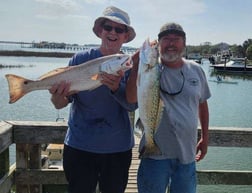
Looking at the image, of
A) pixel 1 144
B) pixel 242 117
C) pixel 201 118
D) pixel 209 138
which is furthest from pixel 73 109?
pixel 242 117

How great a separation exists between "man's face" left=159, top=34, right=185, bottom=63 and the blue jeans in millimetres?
877

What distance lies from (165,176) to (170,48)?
1099 millimetres

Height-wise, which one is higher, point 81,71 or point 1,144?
point 81,71

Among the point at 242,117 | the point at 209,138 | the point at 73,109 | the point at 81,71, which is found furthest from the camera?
the point at 242,117

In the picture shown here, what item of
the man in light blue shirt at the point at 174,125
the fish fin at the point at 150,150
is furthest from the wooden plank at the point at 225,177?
the fish fin at the point at 150,150

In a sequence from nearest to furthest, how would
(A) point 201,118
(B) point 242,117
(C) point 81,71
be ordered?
(C) point 81,71
(A) point 201,118
(B) point 242,117

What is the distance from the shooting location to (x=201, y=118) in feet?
12.0

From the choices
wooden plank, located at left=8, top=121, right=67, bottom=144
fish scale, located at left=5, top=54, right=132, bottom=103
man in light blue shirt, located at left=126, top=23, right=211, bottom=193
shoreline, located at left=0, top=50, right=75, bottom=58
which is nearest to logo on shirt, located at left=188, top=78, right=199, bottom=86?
man in light blue shirt, located at left=126, top=23, right=211, bottom=193

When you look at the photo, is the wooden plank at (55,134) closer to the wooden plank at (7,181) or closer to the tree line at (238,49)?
the wooden plank at (7,181)

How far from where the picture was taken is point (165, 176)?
10.6ft

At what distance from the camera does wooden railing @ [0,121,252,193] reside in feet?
12.2

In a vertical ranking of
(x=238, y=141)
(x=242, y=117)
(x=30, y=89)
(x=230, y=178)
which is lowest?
(x=242, y=117)

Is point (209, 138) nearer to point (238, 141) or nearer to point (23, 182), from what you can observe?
point (238, 141)

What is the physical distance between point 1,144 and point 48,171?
0.73m
